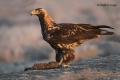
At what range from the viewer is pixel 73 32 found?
26.0ft

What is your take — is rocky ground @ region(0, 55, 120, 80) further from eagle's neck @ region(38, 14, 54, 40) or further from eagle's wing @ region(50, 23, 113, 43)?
eagle's neck @ region(38, 14, 54, 40)

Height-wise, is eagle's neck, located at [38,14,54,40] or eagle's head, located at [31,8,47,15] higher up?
eagle's head, located at [31,8,47,15]

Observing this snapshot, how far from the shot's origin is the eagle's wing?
7.73 metres

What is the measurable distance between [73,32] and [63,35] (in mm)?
180

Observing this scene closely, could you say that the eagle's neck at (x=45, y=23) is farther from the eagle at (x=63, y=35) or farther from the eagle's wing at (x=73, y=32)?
the eagle's wing at (x=73, y=32)

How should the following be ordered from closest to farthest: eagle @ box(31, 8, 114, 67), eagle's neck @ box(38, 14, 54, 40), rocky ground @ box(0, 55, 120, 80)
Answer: rocky ground @ box(0, 55, 120, 80) → eagle @ box(31, 8, 114, 67) → eagle's neck @ box(38, 14, 54, 40)

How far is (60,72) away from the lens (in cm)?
711

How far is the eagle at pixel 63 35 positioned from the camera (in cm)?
785

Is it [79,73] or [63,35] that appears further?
[63,35]

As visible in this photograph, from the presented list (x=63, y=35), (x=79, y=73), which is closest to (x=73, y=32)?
(x=63, y=35)

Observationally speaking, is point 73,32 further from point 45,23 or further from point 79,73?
point 79,73

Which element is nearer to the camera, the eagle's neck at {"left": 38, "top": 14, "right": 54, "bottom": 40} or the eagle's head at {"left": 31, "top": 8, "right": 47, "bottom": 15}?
the eagle's head at {"left": 31, "top": 8, "right": 47, "bottom": 15}

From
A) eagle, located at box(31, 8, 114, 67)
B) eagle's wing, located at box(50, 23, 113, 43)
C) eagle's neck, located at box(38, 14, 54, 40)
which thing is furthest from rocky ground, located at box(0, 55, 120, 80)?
eagle's neck, located at box(38, 14, 54, 40)

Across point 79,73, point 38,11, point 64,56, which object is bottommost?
point 79,73
